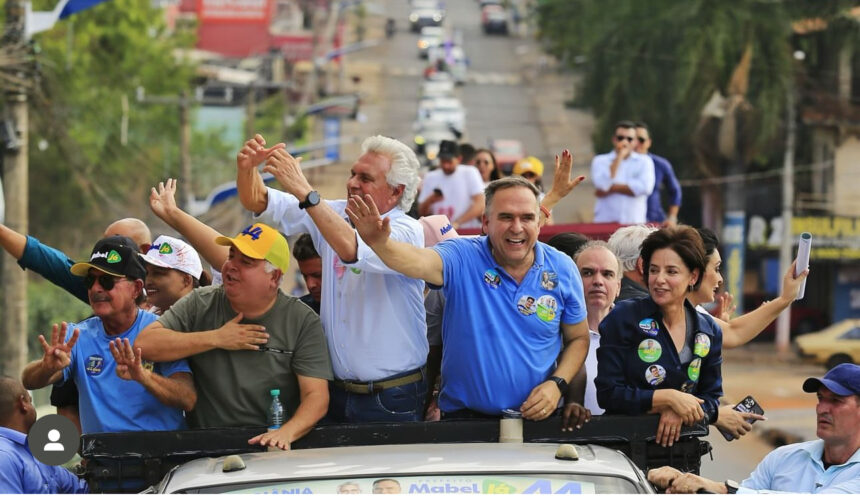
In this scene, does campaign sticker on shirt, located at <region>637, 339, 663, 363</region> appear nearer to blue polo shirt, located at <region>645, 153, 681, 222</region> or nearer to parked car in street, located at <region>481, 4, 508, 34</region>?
blue polo shirt, located at <region>645, 153, 681, 222</region>

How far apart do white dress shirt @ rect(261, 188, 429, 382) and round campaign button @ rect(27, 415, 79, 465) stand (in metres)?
1.69

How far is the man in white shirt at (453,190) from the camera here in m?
12.5

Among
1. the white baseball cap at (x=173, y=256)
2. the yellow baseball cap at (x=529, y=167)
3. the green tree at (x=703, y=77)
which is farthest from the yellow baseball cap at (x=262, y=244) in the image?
the green tree at (x=703, y=77)

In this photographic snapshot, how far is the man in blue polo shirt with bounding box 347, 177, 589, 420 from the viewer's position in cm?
608

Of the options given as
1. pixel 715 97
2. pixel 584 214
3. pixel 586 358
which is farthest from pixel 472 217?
pixel 715 97

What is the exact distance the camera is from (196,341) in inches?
233

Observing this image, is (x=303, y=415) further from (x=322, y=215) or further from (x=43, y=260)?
(x=43, y=260)

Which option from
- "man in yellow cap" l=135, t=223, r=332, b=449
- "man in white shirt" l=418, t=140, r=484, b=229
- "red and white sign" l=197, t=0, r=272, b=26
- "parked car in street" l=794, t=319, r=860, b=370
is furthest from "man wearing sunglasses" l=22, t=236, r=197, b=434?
"red and white sign" l=197, t=0, r=272, b=26

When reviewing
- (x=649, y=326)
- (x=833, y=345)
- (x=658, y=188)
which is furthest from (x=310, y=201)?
(x=833, y=345)

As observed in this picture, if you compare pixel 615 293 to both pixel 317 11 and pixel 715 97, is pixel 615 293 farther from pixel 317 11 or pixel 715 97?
pixel 317 11

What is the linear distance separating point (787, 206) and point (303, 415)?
135 feet

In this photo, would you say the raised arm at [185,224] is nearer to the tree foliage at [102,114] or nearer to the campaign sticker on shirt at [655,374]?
the campaign sticker on shirt at [655,374]

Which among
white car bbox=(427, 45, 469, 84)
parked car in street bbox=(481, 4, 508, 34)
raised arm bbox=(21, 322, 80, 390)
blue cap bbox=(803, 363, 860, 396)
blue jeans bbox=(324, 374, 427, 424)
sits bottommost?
blue jeans bbox=(324, 374, 427, 424)

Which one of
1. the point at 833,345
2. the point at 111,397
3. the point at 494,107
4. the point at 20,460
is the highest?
the point at 494,107
